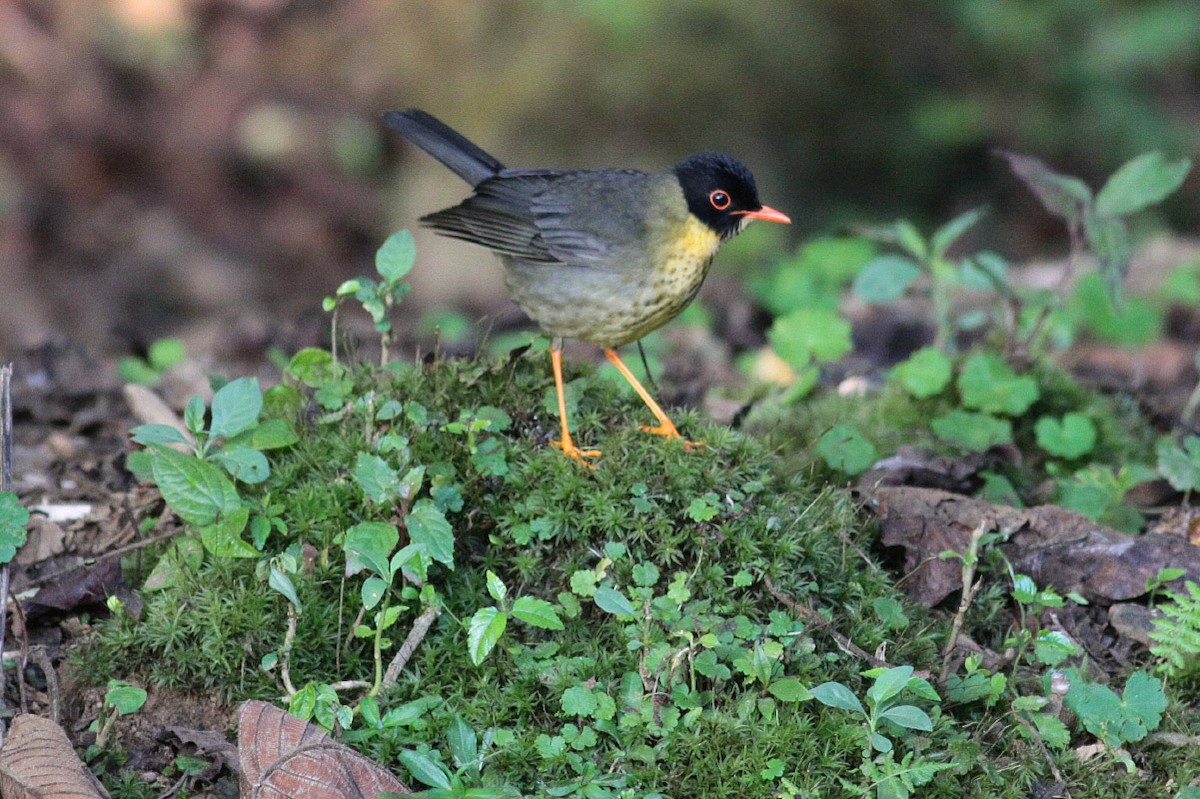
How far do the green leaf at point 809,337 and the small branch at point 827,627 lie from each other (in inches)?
80.3

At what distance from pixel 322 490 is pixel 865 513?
166 centimetres

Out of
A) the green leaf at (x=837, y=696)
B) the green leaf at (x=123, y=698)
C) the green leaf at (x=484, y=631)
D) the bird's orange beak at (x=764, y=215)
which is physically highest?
the bird's orange beak at (x=764, y=215)

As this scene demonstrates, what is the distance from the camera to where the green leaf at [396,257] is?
3.52 meters

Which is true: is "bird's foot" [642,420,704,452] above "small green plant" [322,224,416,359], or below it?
below

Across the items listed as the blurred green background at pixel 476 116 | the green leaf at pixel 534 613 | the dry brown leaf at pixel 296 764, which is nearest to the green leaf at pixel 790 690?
the green leaf at pixel 534 613

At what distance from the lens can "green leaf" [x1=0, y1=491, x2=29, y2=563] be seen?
9.74 feet

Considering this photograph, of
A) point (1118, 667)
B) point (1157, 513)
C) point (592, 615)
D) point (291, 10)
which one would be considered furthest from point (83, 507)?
point (291, 10)

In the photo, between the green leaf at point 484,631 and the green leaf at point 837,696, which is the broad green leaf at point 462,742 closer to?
the green leaf at point 484,631

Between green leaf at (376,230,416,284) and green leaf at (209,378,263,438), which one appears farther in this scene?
green leaf at (376,230,416,284)

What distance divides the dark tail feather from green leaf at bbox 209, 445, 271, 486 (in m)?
1.72

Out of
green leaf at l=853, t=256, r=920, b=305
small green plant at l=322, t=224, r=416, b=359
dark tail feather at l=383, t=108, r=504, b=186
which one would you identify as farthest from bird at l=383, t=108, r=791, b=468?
green leaf at l=853, t=256, r=920, b=305

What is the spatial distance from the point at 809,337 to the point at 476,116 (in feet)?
15.8

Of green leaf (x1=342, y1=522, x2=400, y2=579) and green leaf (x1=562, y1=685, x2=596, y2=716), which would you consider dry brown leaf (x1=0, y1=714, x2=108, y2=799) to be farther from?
green leaf (x1=562, y1=685, x2=596, y2=716)

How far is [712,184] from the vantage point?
414cm
